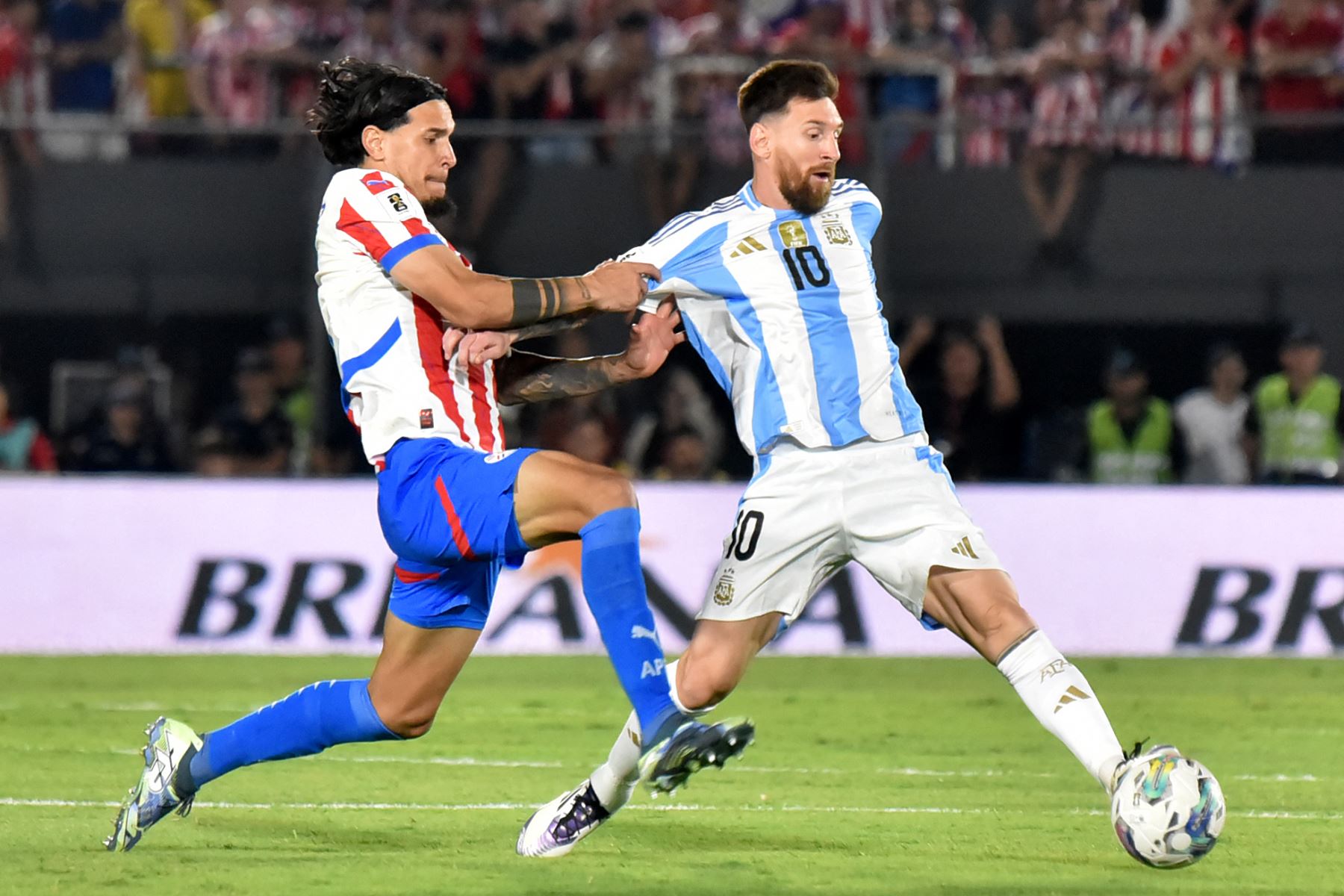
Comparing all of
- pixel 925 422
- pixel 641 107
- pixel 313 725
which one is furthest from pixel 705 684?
pixel 641 107

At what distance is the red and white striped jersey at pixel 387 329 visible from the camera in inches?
213

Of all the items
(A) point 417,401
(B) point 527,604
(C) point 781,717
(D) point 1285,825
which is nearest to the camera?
(A) point 417,401

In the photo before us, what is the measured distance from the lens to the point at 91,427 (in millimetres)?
13211

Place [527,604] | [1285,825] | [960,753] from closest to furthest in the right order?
[1285,825], [960,753], [527,604]

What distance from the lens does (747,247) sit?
6.03 metres

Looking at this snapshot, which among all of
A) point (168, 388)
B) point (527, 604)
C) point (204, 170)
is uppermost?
point (204, 170)

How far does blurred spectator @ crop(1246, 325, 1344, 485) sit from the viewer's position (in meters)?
12.7

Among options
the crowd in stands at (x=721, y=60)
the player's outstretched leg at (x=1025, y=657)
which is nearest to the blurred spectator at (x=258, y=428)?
the crowd in stands at (x=721, y=60)

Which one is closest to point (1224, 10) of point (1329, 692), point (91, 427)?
point (1329, 692)

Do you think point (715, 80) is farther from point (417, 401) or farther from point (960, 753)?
point (417, 401)

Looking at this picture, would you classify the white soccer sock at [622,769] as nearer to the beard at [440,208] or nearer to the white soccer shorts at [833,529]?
the white soccer shorts at [833,529]

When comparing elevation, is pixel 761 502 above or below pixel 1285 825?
above

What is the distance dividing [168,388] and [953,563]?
899 centimetres

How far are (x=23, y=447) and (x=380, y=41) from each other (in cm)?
400
